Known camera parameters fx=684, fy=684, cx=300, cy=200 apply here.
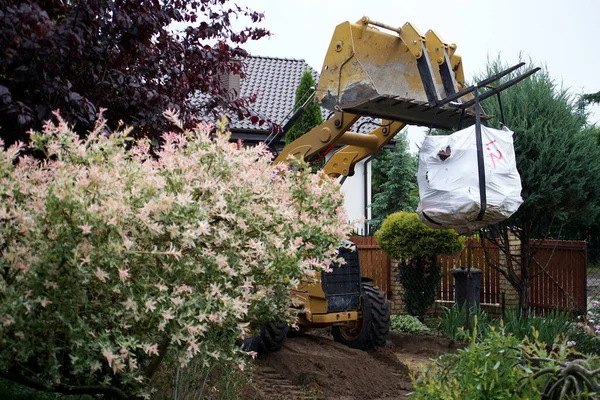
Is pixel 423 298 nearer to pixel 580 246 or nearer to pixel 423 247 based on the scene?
pixel 423 247

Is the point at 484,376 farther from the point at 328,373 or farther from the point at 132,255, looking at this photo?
the point at 328,373

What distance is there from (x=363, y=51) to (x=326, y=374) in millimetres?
3096

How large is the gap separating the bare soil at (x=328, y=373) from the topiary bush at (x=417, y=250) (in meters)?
2.57

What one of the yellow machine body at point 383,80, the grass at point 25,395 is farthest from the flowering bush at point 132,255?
the yellow machine body at point 383,80

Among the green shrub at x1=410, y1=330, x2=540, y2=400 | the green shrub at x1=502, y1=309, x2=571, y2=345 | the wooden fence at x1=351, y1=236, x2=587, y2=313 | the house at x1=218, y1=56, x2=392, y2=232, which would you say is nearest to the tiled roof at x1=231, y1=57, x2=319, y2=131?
the house at x1=218, y1=56, x2=392, y2=232

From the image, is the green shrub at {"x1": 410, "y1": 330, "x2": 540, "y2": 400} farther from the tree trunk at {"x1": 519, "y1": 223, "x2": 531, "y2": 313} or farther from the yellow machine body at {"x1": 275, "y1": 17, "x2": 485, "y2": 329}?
the tree trunk at {"x1": 519, "y1": 223, "x2": 531, "y2": 313}

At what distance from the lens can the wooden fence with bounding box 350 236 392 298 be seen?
13.3 meters

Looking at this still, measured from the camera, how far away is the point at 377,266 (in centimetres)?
1345

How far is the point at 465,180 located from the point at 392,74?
1.64 m

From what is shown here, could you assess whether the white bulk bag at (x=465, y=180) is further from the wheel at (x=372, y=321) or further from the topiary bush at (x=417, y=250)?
the topiary bush at (x=417, y=250)

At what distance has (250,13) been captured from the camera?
550 centimetres

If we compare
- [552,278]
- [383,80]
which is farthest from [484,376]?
[552,278]

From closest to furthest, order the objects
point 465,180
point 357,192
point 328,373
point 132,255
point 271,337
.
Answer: point 132,255, point 465,180, point 328,373, point 271,337, point 357,192

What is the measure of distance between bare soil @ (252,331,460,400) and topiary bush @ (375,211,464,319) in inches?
101
